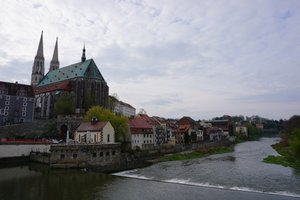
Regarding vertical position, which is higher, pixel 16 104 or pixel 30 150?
pixel 16 104

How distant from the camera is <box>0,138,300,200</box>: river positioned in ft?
105

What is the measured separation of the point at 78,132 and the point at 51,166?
14.4 metres

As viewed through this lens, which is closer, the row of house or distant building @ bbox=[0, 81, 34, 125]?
the row of house

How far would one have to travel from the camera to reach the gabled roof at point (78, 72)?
10922 cm

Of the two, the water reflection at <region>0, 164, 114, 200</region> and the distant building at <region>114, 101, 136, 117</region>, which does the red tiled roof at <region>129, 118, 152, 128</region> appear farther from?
the distant building at <region>114, 101, 136, 117</region>

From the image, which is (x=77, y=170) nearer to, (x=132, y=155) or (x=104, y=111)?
(x=132, y=155)

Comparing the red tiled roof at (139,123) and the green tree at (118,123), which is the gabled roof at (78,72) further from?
the green tree at (118,123)

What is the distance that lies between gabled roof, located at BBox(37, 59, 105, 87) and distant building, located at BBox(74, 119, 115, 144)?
47.6 meters

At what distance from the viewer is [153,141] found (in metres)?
83.2

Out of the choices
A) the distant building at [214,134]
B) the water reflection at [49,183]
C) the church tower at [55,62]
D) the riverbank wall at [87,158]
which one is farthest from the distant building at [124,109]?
the water reflection at [49,183]

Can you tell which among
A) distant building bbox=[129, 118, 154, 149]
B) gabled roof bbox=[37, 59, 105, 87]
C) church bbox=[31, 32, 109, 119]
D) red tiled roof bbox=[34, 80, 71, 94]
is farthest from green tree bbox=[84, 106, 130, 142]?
gabled roof bbox=[37, 59, 105, 87]

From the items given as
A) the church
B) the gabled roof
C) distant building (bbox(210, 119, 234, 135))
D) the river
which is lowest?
the river

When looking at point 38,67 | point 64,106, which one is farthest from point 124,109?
point 64,106

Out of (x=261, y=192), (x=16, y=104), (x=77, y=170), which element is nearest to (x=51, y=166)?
(x=77, y=170)
